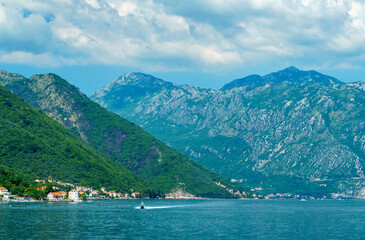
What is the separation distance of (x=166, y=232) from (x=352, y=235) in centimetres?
5571

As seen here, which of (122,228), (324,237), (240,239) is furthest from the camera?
(122,228)

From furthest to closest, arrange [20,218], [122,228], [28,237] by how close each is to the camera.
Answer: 1. [20,218]
2. [122,228]
3. [28,237]

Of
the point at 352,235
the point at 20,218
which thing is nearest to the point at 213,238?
the point at 352,235

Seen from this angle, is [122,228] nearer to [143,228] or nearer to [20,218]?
[143,228]

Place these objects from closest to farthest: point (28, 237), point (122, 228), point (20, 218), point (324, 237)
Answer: point (28, 237) < point (324, 237) < point (122, 228) < point (20, 218)

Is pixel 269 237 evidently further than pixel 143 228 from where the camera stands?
No

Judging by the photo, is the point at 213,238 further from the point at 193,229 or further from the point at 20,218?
the point at 20,218

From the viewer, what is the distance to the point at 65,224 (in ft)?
468

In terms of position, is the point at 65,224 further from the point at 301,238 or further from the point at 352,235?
the point at 352,235

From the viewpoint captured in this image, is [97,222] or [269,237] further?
[97,222]

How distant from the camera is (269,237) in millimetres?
128625

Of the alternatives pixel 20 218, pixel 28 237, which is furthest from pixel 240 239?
pixel 20 218

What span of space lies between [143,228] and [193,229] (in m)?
15.6

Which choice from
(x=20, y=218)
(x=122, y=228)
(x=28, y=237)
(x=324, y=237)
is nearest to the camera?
(x=28, y=237)
